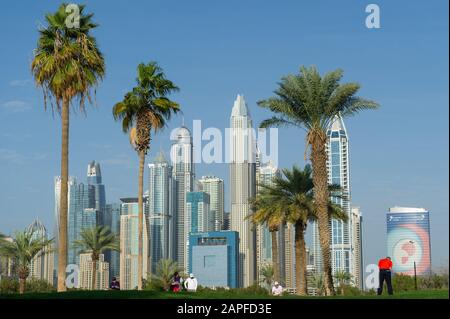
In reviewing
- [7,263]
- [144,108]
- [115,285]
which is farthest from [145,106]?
[7,263]

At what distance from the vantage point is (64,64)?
3556cm

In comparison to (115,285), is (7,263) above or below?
above

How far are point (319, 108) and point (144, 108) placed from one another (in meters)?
11.7

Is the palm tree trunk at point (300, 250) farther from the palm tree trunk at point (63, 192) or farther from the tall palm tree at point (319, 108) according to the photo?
the palm tree trunk at point (63, 192)

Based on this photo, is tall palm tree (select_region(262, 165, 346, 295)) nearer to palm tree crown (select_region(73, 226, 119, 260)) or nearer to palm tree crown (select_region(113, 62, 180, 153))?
palm tree crown (select_region(113, 62, 180, 153))

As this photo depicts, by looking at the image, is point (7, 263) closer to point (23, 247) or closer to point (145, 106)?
point (23, 247)

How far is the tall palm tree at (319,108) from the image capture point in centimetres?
3850

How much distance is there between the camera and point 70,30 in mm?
35781

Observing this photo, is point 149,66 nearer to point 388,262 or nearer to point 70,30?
point 70,30

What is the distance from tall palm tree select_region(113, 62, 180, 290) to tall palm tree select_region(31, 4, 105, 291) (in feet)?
25.2

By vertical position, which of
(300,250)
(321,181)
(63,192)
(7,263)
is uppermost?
(321,181)

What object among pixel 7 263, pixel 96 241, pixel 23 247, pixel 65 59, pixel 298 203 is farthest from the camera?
pixel 7 263

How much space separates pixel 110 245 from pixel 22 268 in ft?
31.6
